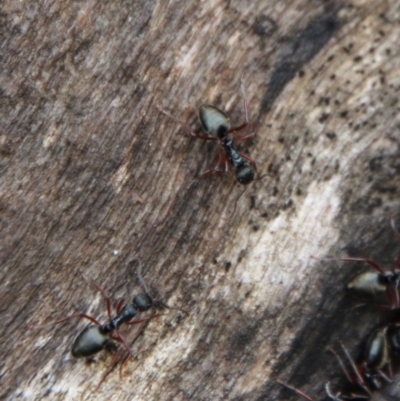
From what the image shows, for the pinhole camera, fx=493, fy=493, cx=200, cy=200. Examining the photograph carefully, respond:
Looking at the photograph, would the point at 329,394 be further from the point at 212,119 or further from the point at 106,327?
the point at 212,119

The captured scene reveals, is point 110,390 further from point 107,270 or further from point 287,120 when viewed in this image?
point 287,120

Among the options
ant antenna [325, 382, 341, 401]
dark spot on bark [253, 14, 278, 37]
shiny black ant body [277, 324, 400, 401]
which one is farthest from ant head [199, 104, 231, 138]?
ant antenna [325, 382, 341, 401]

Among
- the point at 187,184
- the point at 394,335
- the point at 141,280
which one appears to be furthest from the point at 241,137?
the point at 394,335

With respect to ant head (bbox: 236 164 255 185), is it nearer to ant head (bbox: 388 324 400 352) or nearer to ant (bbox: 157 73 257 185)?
ant (bbox: 157 73 257 185)

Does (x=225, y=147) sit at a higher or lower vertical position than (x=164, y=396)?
higher

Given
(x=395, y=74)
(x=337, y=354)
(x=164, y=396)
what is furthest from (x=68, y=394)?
(x=395, y=74)

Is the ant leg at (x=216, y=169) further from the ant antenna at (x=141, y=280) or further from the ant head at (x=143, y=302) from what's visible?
the ant head at (x=143, y=302)

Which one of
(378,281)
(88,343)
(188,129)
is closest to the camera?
(88,343)
